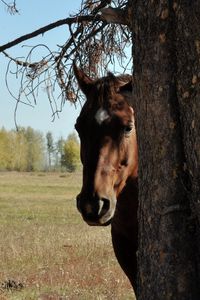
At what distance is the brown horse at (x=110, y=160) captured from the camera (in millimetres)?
4141

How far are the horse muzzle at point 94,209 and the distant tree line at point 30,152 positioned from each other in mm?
85350

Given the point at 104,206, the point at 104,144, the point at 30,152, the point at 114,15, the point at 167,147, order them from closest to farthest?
the point at 167,147 < the point at 114,15 < the point at 104,206 < the point at 104,144 < the point at 30,152

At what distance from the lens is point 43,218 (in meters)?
19.8

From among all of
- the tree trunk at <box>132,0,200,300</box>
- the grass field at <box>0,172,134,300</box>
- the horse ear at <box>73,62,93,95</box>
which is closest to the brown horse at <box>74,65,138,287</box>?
the horse ear at <box>73,62,93,95</box>

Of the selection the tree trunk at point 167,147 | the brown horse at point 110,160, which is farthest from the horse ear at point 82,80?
the tree trunk at point 167,147

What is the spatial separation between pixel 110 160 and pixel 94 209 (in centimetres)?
53

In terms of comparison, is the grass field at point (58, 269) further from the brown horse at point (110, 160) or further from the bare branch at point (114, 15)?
the bare branch at point (114, 15)

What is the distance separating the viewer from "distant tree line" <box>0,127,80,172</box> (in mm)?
98500

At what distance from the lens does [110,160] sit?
4422mm

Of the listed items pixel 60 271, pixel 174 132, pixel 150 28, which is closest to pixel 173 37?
pixel 150 28

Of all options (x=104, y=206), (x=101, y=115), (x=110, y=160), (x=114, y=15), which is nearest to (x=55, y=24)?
(x=101, y=115)

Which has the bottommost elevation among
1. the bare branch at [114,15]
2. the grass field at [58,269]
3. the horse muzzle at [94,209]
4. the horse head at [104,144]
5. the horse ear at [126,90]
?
the grass field at [58,269]

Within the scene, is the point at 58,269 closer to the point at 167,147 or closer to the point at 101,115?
the point at 101,115

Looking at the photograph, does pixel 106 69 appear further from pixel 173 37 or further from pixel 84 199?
pixel 173 37
